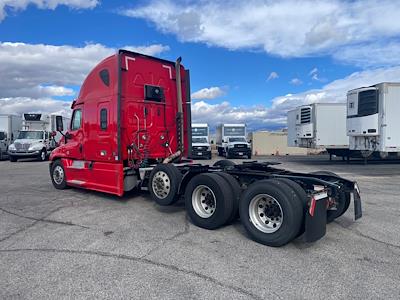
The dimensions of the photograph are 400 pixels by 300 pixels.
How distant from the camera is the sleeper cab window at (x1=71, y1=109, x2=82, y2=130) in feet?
28.2

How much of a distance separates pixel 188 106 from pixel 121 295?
619 cm

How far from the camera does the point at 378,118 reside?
1342cm

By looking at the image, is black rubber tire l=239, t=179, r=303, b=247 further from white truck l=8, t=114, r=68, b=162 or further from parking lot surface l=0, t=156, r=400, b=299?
white truck l=8, t=114, r=68, b=162

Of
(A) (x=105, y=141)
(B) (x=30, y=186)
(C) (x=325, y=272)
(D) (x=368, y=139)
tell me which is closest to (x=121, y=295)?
(C) (x=325, y=272)

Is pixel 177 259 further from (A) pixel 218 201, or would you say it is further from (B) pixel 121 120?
(B) pixel 121 120

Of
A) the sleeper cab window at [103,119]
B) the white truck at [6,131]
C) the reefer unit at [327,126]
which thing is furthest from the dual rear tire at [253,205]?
the white truck at [6,131]

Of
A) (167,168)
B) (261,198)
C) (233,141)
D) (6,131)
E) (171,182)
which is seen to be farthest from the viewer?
(233,141)

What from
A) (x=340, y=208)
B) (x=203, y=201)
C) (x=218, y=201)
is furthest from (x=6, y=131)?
(x=340, y=208)

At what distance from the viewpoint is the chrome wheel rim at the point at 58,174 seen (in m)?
9.37

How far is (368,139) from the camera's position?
1412 cm

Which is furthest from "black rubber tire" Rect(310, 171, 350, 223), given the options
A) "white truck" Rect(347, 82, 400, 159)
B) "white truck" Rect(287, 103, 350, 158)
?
"white truck" Rect(287, 103, 350, 158)

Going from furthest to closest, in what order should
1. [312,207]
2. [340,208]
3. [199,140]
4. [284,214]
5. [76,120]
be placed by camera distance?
[199,140] → [76,120] → [340,208] → [284,214] → [312,207]

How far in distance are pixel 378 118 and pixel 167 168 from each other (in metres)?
10.5

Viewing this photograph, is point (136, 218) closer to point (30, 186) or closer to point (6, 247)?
point (6, 247)
